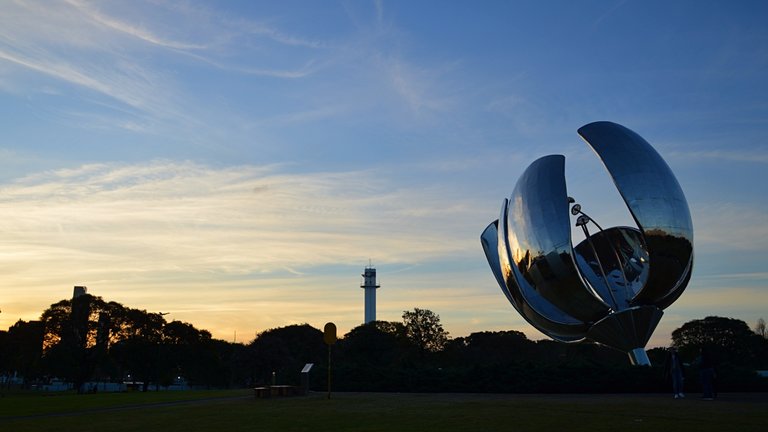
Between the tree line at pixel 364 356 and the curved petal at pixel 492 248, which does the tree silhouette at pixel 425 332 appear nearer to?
the tree line at pixel 364 356

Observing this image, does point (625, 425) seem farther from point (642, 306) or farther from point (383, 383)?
point (383, 383)

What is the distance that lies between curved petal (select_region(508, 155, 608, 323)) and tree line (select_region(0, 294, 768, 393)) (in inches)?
138

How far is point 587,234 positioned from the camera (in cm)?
2367

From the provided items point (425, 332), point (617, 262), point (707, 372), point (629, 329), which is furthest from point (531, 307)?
point (425, 332)

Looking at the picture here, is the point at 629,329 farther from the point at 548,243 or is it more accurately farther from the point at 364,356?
the point at 364,356

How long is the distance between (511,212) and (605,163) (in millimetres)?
4060

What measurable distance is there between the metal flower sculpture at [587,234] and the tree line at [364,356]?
2.61 metres

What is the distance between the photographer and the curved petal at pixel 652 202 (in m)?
18.6

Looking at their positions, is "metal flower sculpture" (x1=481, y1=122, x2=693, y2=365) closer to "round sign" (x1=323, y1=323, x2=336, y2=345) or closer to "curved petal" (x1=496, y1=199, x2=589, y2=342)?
"curved petal" (x1=496, y1=199, x2=589, y2=342)

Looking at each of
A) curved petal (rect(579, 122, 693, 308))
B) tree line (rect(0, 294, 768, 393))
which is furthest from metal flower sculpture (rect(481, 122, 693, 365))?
tree line (rect(0, 294, 768, 393))

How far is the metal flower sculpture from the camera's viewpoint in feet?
62.0

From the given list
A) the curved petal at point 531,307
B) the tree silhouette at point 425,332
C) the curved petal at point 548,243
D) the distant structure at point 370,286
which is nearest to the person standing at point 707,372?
the curved petal at point 548,243

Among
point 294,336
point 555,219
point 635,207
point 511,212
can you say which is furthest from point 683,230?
point 294,336

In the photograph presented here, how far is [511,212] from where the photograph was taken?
22.2m
